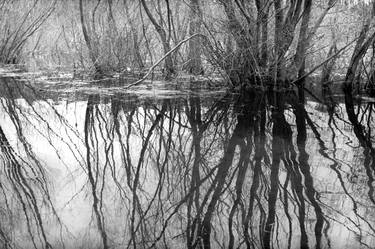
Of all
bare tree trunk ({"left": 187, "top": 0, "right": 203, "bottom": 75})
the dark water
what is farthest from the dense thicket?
the dark water

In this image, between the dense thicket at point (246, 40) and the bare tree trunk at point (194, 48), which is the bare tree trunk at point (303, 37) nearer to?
the dense thicket at point (246, 40)

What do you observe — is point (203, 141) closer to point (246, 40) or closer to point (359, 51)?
point (246, 40)

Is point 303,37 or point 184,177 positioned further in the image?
point 303,37

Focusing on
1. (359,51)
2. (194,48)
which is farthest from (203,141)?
(194,48)

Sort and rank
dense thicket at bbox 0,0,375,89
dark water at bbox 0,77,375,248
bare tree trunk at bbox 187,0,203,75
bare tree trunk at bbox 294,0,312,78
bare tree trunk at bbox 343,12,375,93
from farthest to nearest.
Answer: bare tree trunk at bbox 187,0,203,75, bare tree trunk at bbox 294,0,312,78, dense thicket at bbox 0,0,375,89, bare tree trunk at bbox 343,12,375,93, dark water at bbox 0,77,375,248

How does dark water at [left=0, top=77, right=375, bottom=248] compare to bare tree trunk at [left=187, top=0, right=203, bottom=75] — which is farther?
bare tree trunk at [left=187, top=0, right=203, bottom=75]

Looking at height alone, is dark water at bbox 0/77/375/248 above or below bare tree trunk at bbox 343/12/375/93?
below

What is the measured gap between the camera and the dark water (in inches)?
125

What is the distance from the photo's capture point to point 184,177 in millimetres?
4348

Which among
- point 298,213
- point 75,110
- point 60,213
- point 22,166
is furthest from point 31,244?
point 75,110

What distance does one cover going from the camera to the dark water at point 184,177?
3178mm

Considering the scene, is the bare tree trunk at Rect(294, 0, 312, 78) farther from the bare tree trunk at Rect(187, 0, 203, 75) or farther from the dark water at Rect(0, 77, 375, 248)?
the bare tree trunk at Rect(187, 0, 203, 75)

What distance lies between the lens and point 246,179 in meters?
4.25

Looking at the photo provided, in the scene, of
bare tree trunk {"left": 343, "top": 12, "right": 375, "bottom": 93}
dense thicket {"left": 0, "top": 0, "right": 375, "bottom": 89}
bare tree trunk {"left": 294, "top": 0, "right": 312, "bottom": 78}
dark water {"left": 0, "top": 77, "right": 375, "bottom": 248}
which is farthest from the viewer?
bare tree trunk {"left": 294, "top": 0, "right": 312, "bottom": 78}
